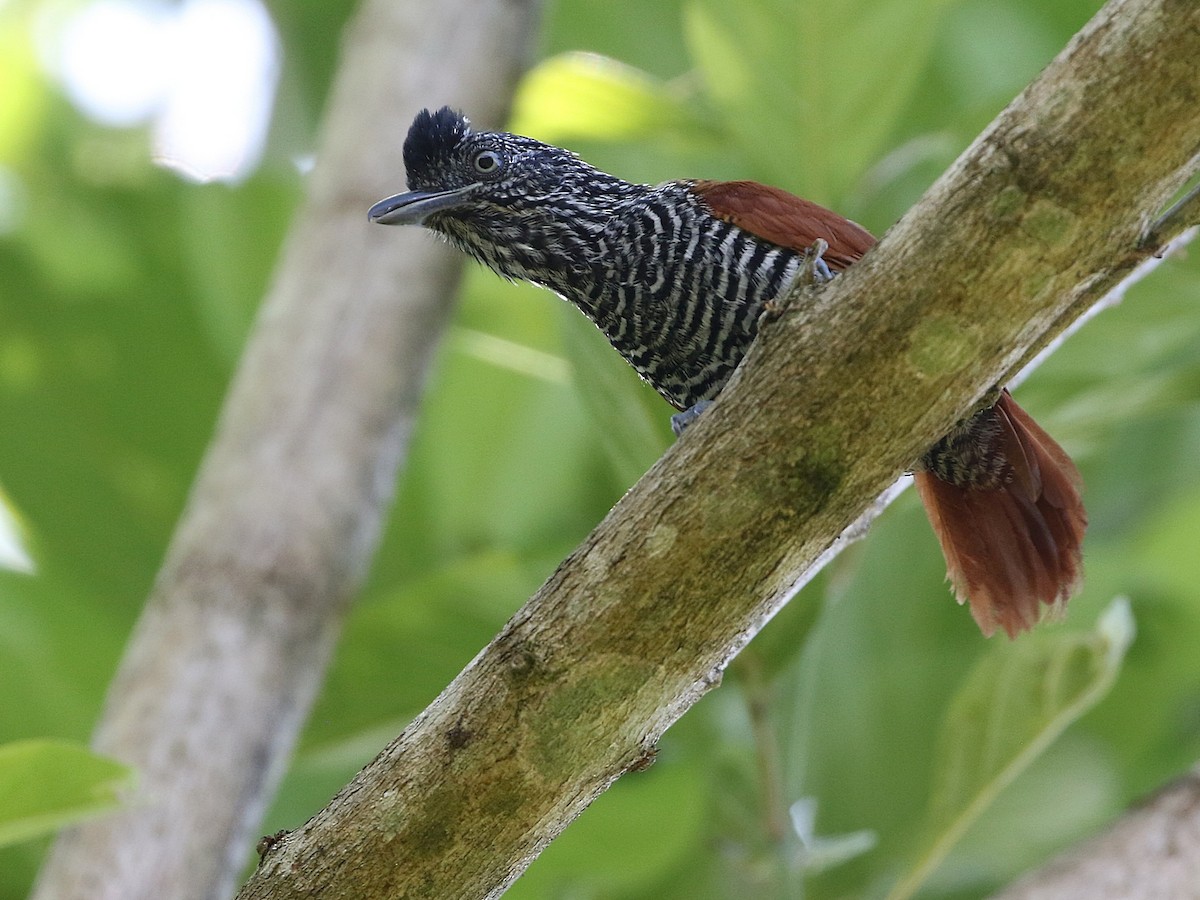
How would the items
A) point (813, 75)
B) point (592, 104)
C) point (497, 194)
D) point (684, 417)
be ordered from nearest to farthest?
point (684, 417) → point (497, 194) → point (813, 75) → point (592, 104)

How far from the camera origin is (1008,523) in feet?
8.29

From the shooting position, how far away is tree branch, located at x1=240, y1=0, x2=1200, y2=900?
5.33ft

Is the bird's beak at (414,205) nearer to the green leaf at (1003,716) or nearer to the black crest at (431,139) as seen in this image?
the black crest at (431,139)

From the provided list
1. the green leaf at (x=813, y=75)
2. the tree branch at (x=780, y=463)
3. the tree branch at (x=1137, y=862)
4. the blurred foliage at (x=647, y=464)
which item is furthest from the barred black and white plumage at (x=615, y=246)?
the tree branch at (x=1137, y=862)

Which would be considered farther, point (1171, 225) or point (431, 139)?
point (431, 139)

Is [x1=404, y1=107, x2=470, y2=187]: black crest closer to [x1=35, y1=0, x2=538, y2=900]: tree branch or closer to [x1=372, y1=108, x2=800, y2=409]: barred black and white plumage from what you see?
[x1=372, y1=108, x2=800, y2=409]: barred black and white plumage

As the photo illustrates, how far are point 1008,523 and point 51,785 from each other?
5.48 feet

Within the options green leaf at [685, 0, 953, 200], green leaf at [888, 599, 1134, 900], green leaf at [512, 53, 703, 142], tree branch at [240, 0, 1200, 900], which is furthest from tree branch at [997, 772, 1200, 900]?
green leaf at [512, 53, 703, 142]

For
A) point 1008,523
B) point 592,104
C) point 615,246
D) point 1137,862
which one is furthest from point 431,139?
point 1137,862

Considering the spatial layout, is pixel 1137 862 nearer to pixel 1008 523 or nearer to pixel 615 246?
pixel 1008 523

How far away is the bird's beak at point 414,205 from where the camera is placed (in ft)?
9.23

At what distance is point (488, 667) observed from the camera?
5.72 ft

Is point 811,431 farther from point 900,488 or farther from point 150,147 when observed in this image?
point 150,147

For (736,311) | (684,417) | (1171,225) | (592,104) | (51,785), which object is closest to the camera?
(1171,225)
